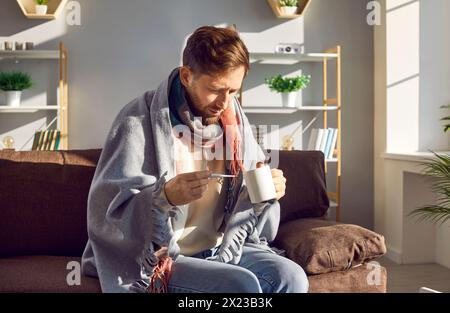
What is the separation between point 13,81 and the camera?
11.7 feet

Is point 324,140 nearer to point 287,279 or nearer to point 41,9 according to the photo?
point 41,9

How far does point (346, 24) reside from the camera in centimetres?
402

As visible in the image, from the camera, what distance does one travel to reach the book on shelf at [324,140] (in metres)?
3.72

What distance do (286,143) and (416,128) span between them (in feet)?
2.79

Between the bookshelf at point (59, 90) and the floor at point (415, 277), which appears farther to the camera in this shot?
the bookshelf at point (59, 90)

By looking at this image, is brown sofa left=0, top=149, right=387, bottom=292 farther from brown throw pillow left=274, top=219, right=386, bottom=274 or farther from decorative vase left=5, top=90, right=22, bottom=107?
decorative vase left=5, top=90, right=22, bottom=107

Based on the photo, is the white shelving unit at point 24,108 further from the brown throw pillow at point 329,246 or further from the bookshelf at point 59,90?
the brown throw pillow at point 329,246

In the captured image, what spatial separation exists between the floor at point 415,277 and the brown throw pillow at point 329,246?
1.20 m

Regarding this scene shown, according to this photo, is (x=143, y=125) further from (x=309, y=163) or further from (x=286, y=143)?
(x=286, y=143)

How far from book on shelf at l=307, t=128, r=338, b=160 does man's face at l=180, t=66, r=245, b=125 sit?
2.19 metres

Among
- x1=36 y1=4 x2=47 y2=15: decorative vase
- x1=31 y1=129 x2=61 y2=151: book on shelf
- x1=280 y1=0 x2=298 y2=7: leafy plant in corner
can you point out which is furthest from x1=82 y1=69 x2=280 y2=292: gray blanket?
x1=280 y1=0 x2=298 y2=7: leafy plant in corner

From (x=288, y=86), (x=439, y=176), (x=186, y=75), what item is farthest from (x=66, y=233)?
(x=288, y=86)

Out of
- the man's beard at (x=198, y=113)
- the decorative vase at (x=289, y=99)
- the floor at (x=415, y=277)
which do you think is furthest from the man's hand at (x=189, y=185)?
the decorative vase at (x=289, y=99)

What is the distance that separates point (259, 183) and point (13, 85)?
2649 millimetres
